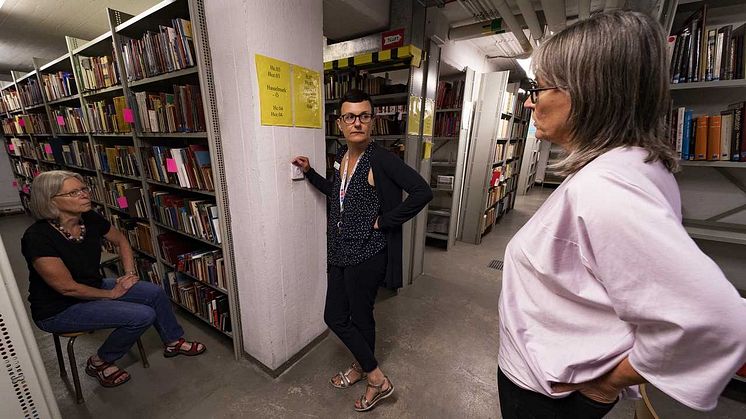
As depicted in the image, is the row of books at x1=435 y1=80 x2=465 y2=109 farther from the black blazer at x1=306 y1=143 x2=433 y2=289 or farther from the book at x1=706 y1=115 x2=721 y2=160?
the black blazer at x1=306 y1=143 x2=433 y2=289

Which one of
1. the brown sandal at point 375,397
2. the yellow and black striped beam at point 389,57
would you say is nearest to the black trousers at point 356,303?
the brown sandal at point 375,397

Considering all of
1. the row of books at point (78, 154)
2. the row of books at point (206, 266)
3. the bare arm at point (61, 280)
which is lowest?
the row of books at point (206, 266)

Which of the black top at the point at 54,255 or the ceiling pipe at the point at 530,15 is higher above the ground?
the ceiling pipe at the point at 530,15

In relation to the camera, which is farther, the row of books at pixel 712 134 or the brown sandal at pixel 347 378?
the brown sandal at pixel 347 378

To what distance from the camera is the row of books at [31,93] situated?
141 inches

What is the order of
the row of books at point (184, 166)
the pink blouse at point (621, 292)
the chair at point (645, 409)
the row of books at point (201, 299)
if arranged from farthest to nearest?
the row of books at point (201, 299) < the row of books at point (184, 166) < the chair at point (645, 409) < the pink blouse at point (621, 292)

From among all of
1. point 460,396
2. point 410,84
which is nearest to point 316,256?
point 460,396

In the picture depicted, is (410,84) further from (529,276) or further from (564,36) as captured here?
(529,276)

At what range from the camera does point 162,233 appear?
2.35m

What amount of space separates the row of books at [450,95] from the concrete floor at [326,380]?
8.16 ft

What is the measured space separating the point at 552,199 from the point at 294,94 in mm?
1390

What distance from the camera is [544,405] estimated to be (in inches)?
27.5

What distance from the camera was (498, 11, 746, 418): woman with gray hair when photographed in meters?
0.44

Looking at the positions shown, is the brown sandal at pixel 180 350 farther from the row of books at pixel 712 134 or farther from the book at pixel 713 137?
the book at pixel 713 137
